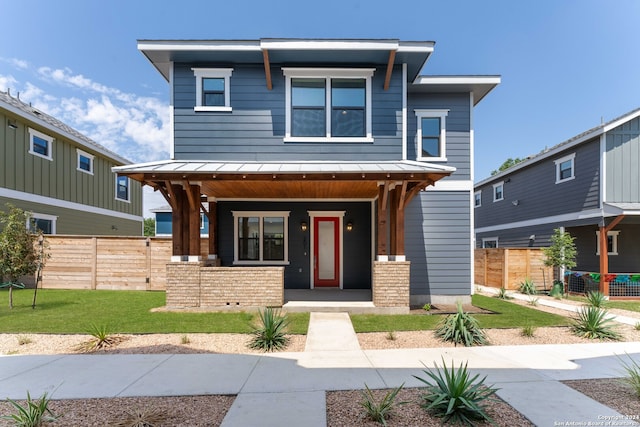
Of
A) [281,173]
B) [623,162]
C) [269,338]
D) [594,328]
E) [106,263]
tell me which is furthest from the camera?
[623,162]

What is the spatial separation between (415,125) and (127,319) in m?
9.10

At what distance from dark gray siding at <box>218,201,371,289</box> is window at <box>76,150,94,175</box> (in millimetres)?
8976

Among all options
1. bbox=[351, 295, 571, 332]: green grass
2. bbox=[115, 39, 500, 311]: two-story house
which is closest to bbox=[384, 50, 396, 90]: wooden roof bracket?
bbox=[115, 39, 500, 311]: two-story house

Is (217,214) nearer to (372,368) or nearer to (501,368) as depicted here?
(372,368)

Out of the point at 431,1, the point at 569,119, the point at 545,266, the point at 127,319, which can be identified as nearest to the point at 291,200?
the point at 127,319

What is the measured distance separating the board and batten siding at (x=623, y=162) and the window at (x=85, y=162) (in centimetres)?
2180

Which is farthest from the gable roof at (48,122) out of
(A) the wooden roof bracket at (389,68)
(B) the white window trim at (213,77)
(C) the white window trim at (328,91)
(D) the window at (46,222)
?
(A) the wooden roof bracket at (389,68)

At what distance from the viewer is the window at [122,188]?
16953 millimetres

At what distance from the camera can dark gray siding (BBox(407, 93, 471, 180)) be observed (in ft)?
30.7

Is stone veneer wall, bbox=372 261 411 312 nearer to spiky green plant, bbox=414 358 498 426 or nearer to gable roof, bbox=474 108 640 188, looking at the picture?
spiky green plant, bbox=414 358 498 426

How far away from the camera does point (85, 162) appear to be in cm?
1464

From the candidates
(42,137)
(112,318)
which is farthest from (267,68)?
(42,137)

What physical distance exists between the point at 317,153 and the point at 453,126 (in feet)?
14.2

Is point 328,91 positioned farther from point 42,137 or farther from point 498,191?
point 498,191
